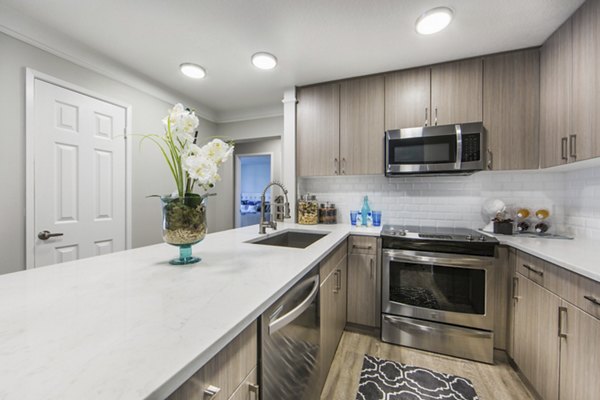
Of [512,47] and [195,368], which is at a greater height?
[512,47]

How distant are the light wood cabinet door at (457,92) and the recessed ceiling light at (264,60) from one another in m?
1.42

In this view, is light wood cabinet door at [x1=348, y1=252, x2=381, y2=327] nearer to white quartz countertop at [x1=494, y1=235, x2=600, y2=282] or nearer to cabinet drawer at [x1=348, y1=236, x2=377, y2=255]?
cabinet drawer at [x1=348, y1=236, x2=377, y2=255]

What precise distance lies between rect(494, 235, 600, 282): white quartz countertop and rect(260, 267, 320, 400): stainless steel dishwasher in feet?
3.89

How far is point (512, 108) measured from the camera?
1977 mm

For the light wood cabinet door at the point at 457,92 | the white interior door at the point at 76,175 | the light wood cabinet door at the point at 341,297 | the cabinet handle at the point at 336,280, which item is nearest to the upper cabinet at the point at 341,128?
the light wood cabinet door at the point at 457,92

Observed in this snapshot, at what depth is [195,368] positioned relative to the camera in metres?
0.46

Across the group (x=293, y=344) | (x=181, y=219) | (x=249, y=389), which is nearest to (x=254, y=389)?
(x=249, y=389)

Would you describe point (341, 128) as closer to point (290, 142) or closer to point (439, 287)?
point (290, 142)

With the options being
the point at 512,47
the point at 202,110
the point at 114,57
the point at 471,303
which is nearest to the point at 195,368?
the point at 471,303

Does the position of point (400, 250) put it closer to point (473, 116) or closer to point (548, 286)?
point (548, 286)

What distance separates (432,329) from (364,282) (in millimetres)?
592

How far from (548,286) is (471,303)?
60 cm

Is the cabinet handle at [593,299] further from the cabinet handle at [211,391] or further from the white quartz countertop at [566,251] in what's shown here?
Result: the cabinet handle at [211,391]

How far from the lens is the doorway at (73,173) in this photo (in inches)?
68.0
